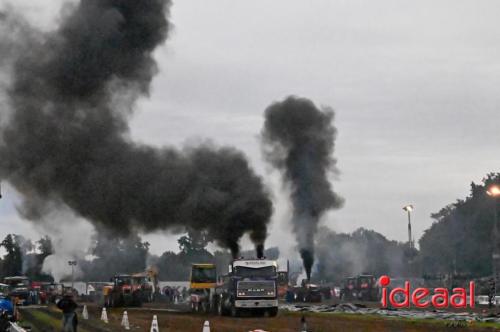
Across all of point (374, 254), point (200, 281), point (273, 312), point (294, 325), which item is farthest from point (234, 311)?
point (374, 254)

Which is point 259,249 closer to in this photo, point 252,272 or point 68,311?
point 252,272

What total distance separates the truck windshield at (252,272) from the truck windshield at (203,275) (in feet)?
62.0

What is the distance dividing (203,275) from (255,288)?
64.5 feet

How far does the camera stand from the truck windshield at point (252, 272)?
4512 cm

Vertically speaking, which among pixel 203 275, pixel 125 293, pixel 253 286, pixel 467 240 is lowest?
pixel 125 293

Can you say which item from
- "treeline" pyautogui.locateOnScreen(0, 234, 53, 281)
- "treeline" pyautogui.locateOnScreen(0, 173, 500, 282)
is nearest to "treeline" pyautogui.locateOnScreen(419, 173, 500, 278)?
"treeline" pyautogui.locateOnScreen(0, 173, 500, 282)

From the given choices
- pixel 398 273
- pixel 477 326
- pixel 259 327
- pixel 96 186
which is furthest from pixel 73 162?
pixel 398 273

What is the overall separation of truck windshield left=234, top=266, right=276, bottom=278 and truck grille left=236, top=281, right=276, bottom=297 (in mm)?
411

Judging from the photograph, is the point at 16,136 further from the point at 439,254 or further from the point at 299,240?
the point at 439,254

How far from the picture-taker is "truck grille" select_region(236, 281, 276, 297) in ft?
147

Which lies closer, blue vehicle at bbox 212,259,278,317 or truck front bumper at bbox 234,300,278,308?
truck front bumper at bbox 234,300,278,308

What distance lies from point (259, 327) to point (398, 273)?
12491cm

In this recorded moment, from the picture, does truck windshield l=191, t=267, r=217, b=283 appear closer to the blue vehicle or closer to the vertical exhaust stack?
the vertical exhaust stack

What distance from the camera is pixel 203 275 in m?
64.1
